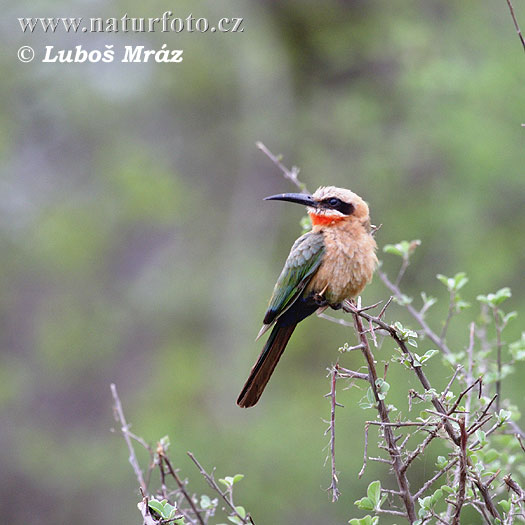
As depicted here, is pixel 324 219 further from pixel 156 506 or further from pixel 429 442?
pixel 156 506

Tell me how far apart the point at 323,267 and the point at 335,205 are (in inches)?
11.6

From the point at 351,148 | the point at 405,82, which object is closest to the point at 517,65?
the point at 405,82

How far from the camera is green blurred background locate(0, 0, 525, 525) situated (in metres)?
8.00

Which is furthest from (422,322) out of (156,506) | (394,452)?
(156,506)

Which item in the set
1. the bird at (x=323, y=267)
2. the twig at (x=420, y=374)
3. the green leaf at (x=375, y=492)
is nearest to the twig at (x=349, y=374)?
the twig at (x=420, y=374)

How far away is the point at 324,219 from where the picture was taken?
10.7 ft

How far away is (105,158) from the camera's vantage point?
10.3 meters

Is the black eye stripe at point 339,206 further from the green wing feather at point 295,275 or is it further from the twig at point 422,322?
the twig at point 422,322

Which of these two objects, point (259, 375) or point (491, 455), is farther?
point (259, 375)

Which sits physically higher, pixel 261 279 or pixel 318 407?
pixel 261 279

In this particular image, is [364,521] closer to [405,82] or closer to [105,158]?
[405,82]

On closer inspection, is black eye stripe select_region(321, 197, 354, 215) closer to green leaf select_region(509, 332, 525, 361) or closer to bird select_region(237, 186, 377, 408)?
bird select_region(237, 186, 377, 408)

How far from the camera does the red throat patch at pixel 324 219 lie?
324cm

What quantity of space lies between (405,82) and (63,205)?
15.1 feet
